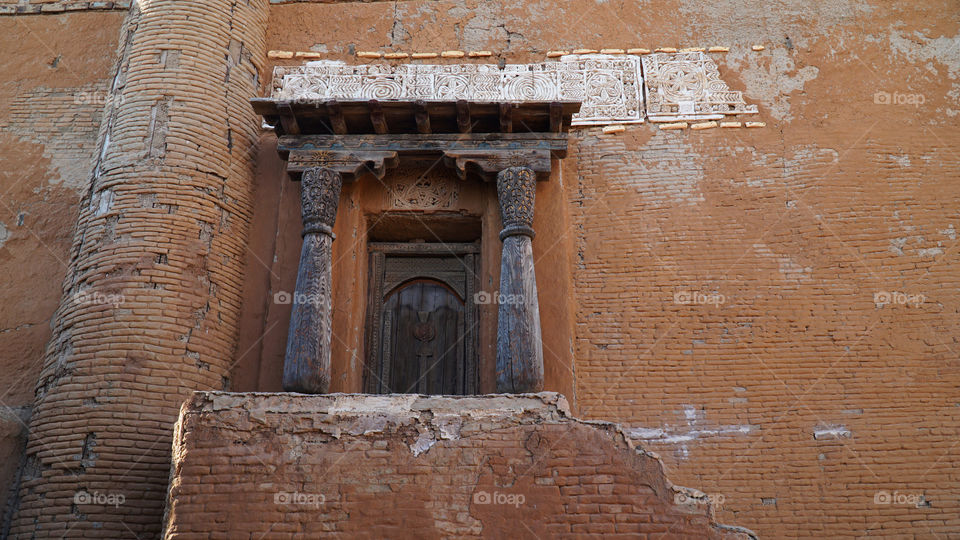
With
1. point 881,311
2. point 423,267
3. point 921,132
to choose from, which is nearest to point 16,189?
point 423,267

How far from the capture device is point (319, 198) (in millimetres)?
7180

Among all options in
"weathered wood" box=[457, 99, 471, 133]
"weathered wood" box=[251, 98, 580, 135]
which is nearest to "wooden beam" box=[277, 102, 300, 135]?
"weathered wood" box=[251, 98, 580, 135]

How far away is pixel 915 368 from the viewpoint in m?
7.05

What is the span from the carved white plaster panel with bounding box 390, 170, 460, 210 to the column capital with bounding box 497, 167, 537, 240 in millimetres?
733

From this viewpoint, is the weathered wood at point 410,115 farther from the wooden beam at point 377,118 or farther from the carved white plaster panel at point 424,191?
the carved white plaster panel at point 424,191

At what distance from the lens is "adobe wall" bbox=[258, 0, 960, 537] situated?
22.3ft

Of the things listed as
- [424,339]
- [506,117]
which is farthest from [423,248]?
Result: [506,117]

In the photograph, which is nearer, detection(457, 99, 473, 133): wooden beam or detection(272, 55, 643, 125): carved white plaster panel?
detection(457, 99, 473, 133): wooden beam

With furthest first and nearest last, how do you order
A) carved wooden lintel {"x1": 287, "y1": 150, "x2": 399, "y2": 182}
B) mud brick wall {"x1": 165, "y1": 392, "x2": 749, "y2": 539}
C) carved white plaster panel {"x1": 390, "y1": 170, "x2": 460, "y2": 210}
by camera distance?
1. carved white plaster panel {"x1": 390, "y1": 170, "x2": 460, "y2": 210}
2. carved wooden lintel {"x1": 287, "y1": 150, "x2": 399, "y2": 182}
3. mud brick wall {"x1": 165, "y1": 392, "x2": 749, "y2": 539}

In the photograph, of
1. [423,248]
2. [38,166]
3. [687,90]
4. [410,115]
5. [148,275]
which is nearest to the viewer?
[148,275]

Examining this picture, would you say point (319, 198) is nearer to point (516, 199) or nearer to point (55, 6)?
point (516, 199)

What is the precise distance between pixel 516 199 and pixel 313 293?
6.90 ft

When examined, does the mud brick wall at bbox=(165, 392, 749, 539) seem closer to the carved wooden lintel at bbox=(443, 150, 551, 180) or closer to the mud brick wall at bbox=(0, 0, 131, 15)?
the carved wooden lintel at bbox=(443, 150, 551, 180)

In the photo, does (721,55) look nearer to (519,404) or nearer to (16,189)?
(519,404)
